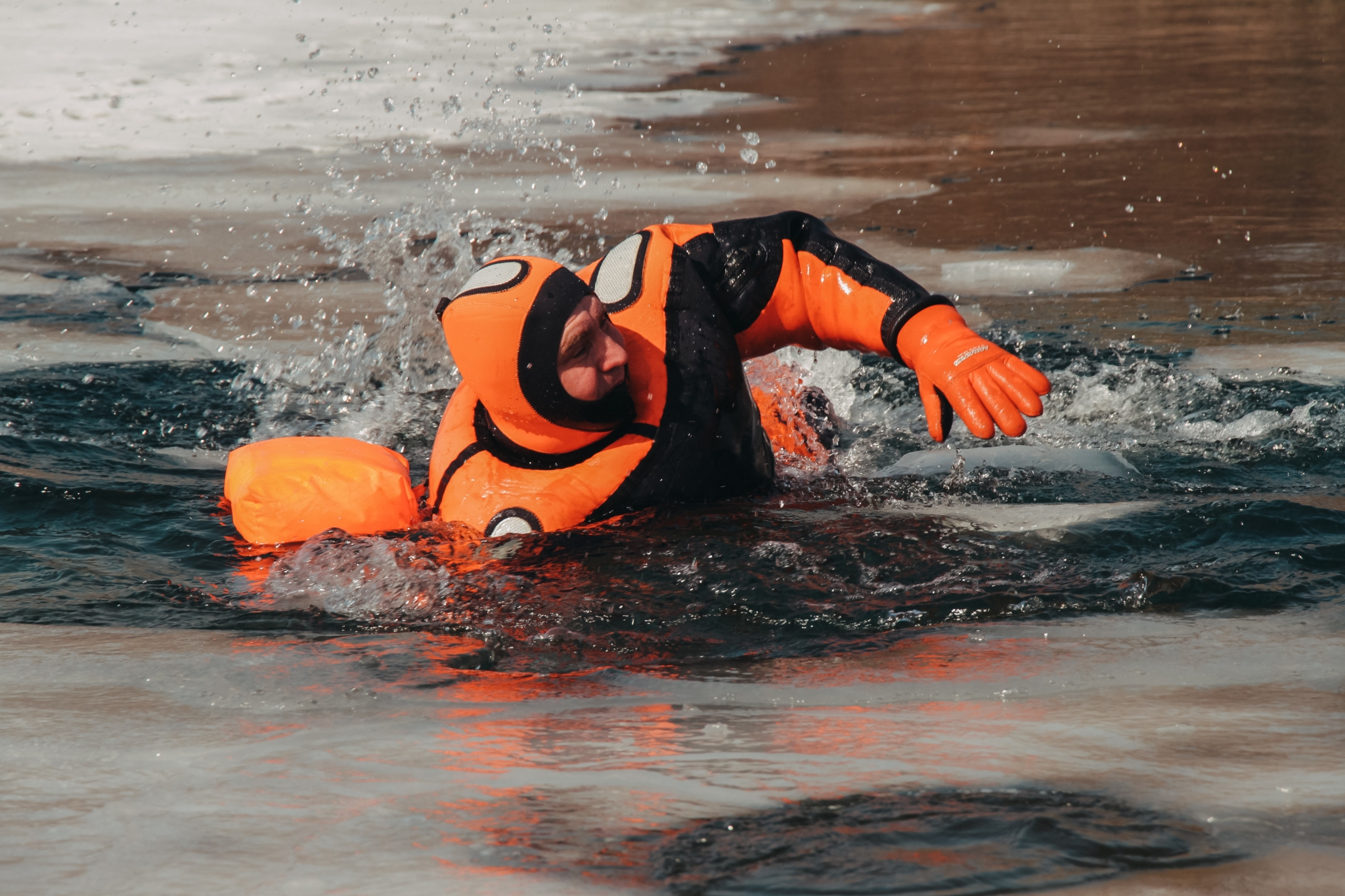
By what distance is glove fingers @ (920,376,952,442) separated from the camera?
3166 mm

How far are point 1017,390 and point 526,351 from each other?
112 cm

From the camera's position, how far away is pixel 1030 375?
9.96 ft

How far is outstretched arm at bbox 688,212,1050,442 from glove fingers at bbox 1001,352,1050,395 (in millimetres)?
135

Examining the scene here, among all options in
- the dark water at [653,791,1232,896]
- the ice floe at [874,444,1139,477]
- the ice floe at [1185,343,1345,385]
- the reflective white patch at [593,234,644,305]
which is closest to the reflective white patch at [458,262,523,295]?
the reflective white patch at [593,234,644,305]

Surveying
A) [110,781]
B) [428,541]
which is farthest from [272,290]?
[110,781]

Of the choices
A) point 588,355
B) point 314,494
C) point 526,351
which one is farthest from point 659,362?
point 314,494

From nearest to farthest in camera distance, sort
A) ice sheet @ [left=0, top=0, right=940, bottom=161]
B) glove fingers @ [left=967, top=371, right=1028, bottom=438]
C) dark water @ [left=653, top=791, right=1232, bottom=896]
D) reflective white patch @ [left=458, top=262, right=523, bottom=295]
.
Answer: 1. dark water @ [left=653, top=791, right=1232, bottom=896]
2. glove fingers @ [left=967, top=371, right=1028, bottom=438]
3. reflective white patch @ [left=458, top=262, right=523, bottom=295]
4. ice sheet @ [left=0, top=0, right=940, bottom=161]

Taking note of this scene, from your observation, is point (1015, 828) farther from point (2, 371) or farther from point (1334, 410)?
point (2, 371)

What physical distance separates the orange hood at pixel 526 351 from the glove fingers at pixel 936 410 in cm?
71

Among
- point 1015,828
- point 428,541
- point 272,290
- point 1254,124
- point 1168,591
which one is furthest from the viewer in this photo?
point 1254,124

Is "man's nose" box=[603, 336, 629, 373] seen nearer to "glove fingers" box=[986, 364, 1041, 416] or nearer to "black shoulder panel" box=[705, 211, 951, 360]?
"black shoulder panel" box=[705, 211, 951, 360]

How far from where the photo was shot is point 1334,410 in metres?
4.11

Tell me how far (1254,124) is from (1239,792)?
8.46m

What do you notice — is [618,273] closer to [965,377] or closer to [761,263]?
[761,263]
